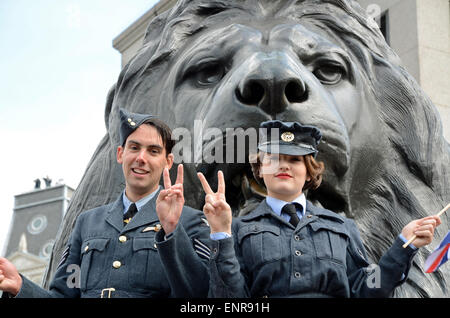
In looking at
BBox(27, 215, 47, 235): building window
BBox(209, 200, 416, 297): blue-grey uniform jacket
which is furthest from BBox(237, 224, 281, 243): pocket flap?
BBox(27, 215, 47, 235): building window

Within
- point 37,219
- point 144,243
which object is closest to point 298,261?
point 144,243

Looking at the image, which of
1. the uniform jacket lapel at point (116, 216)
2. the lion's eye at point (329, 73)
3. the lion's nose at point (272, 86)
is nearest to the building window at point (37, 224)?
the lion's eye at point (329, 73)

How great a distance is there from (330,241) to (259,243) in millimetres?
225

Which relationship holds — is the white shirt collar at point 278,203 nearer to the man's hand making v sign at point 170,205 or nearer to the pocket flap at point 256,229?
the pocket flap at point 256,229

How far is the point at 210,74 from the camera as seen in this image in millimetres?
4035

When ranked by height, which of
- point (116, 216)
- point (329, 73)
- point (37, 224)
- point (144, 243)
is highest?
point (37, 224)

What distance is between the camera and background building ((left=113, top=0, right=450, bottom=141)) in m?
6.91

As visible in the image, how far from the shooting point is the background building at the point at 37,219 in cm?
2703

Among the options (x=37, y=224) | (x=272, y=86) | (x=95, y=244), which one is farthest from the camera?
(x=37, y=224)

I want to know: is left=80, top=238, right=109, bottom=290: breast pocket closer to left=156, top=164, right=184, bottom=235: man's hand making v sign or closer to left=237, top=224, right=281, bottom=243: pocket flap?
left=156, top=164, right=184, bottom=235: man's hand making v sign

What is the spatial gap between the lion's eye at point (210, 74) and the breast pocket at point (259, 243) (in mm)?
1665

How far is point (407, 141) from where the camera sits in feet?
13.1

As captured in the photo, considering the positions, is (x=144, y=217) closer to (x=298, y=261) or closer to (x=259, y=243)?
(x=259, y=243)
